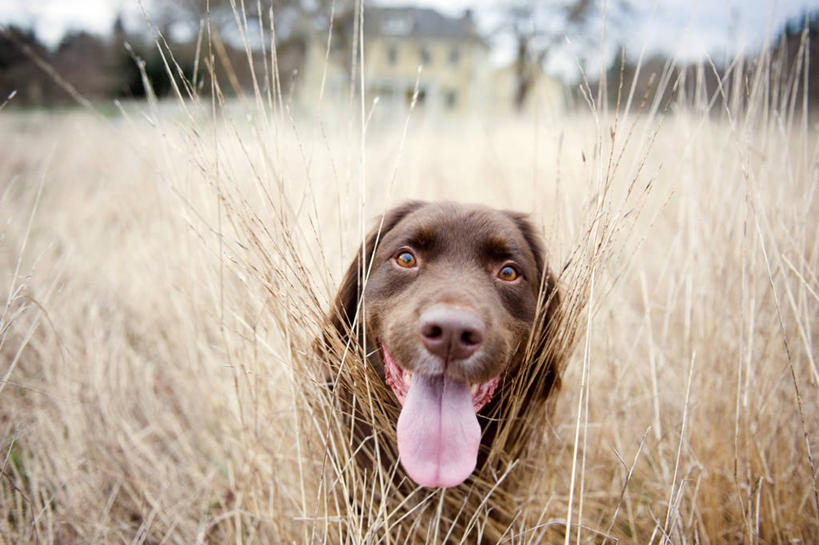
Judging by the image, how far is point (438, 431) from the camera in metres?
1.71

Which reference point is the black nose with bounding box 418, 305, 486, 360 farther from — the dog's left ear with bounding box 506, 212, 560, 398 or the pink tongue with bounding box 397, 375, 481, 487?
the dog's left ear with bounding box 506, 212, 560, 398

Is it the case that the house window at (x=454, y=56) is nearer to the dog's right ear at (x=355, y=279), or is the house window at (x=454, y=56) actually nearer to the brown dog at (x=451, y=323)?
the dog's right ear at (x=355, y=279)

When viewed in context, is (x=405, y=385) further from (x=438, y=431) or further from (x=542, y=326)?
(x=542, y=326)

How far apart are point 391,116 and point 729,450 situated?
9655mm

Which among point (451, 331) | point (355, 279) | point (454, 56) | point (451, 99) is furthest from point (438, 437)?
point (454, 56)

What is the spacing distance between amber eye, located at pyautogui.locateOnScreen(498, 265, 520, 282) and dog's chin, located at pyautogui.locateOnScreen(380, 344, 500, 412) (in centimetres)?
45

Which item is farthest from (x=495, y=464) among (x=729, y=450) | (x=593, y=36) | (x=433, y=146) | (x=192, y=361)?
(x=593, y=36)

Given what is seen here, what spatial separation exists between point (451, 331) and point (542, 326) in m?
0.68

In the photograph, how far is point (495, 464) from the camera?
2168mm

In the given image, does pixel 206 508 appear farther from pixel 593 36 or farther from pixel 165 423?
pixel 593 36

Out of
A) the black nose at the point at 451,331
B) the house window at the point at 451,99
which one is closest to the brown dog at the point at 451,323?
the black nose at the point at 451,331

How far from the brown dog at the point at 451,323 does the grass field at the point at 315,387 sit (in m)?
0.18

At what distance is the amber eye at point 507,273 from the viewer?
2.10 metres

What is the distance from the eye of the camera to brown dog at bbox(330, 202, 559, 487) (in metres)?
1.65
